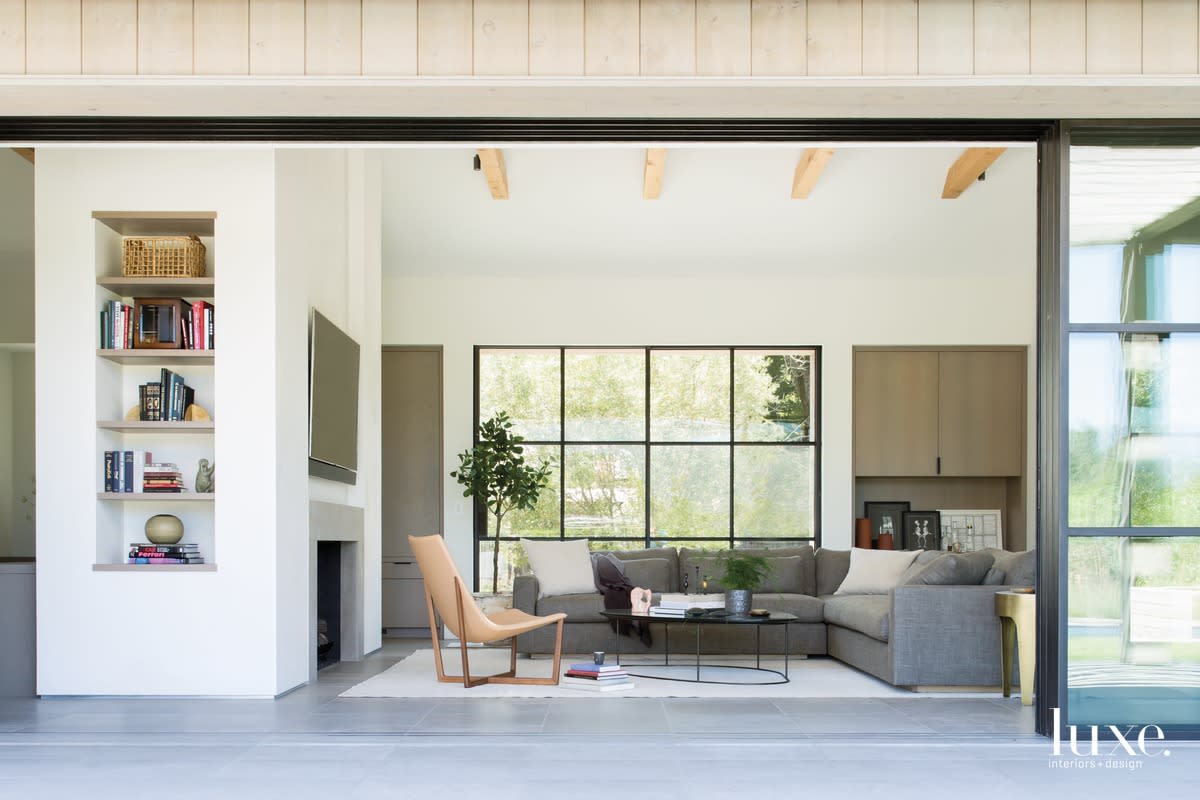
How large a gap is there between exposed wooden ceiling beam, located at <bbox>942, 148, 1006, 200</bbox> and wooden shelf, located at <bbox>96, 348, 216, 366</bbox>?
5.33 meters

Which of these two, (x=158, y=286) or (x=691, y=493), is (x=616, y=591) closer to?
(x=691, y=493)

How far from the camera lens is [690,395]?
10.5 m

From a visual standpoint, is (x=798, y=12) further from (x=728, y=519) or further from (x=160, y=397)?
(x=728, y=519)

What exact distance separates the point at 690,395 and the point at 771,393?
2.25 feet

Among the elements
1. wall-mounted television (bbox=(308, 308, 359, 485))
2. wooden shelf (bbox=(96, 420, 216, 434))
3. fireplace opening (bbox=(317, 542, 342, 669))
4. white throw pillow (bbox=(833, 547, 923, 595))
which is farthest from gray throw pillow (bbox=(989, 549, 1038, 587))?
wooden shelf (bbox=(96, 420, 216, 434))

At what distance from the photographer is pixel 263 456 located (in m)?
6.23

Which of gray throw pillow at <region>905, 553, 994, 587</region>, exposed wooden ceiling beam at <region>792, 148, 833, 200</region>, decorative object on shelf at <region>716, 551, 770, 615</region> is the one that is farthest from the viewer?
exposed wooden ceiling beam at <region>792, 148, 833, 200</region>

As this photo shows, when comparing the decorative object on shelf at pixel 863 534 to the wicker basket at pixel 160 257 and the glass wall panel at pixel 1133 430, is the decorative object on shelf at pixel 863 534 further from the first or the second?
the wicker basket at pixel 160 257

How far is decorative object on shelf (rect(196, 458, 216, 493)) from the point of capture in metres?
6.30

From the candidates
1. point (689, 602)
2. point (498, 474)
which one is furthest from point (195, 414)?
point (498, 474)

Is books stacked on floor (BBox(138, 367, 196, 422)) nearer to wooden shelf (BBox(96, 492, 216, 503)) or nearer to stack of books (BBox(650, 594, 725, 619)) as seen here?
wooden shelf (BBox(96, 492, 216, 503))

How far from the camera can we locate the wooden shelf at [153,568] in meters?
6.15

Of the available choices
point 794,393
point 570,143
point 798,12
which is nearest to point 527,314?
point 794,393

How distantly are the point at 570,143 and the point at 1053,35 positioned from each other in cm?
182
